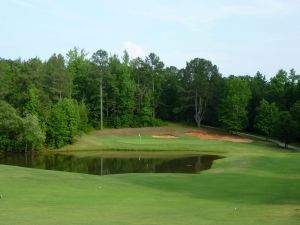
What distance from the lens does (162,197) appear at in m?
23.7

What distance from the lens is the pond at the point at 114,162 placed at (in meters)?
43.8

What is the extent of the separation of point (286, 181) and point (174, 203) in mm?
13443

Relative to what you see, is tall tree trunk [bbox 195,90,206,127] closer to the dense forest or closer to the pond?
the dense forest

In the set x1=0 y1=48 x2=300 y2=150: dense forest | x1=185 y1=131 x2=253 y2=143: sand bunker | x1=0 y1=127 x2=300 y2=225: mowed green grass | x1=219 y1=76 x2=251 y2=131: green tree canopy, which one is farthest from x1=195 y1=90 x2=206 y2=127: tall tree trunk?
x1=0 y1=127 x2=300 y2=225: mowed green grass

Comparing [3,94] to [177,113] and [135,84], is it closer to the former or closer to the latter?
[135,84]

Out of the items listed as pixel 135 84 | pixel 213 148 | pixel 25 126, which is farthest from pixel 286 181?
pixel 135 84

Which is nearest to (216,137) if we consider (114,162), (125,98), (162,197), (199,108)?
(199,108)

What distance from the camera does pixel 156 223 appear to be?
566 inches

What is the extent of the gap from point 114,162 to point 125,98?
128 ft

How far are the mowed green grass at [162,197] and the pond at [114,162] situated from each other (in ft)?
16.3

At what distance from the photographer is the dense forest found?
6556 centimetres

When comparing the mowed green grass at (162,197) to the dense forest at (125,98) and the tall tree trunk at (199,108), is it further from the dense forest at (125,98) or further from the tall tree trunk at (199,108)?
the tall tree trunk at (199,108)

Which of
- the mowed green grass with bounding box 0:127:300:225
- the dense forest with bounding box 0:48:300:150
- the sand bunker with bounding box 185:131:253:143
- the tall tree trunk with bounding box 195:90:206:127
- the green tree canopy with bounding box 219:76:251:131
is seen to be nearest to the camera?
the mowed green grass with bounding box 0:127:300:225

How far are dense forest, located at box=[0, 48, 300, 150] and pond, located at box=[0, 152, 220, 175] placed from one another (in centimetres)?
667
